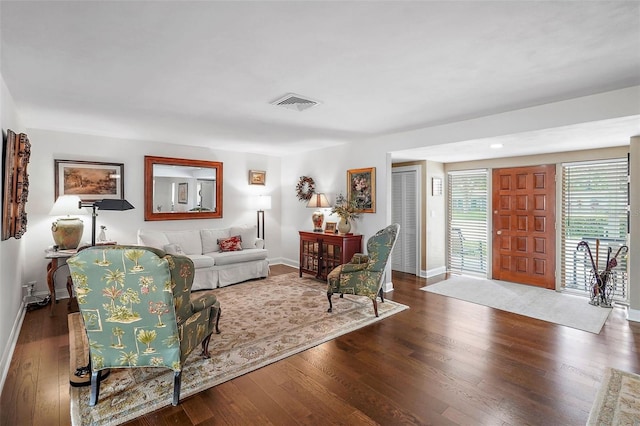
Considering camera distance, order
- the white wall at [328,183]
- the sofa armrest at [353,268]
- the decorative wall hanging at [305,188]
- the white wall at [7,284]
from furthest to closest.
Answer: the decorative wall hanging at [305,188], the white wall at [328,183], the sofa armrest at [353,268], the white wall at [7,284]

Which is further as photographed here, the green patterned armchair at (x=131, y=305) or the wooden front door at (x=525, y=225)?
the wooden front door at (x=525, y=225)

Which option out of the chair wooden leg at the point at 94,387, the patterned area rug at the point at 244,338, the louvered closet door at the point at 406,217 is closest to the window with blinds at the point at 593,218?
the louvered closet door at the point at 406,217

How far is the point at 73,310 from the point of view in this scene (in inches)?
161

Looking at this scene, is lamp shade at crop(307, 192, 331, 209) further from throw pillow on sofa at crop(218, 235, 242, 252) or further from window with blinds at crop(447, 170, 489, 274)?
window with blinds at crop(447, 170, 489, 274)

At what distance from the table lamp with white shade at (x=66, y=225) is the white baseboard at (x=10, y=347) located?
89 centimetres

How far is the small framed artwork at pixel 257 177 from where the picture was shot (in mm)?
6672

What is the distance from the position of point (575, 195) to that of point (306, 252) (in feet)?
14.3

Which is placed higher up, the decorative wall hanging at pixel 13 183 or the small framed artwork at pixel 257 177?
the small framed artwork at pixel 257 177

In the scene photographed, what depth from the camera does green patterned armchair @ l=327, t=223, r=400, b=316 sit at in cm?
389

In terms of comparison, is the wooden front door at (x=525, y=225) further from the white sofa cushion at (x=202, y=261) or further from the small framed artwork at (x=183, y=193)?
the small framed artwork at (x=183, y=193)

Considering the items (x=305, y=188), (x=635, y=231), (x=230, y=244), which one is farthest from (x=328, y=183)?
(x=635, y=231)

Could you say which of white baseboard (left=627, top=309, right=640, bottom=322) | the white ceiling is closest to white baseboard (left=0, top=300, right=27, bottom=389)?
the white ceiling

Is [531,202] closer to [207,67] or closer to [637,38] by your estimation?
[637,38]

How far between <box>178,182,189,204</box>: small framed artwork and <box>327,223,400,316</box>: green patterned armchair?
10.8ft
